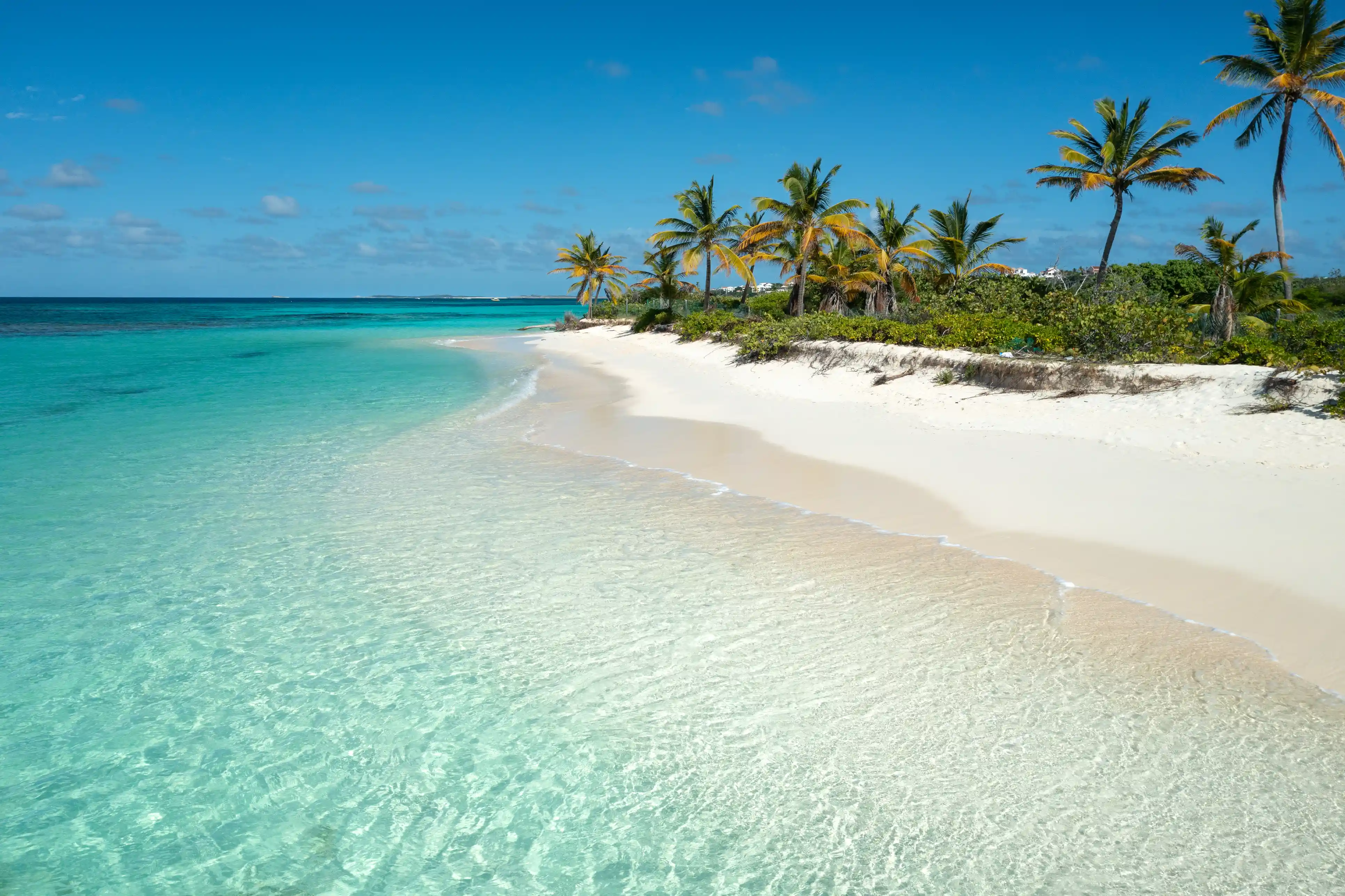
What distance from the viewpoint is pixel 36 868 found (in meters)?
3.78

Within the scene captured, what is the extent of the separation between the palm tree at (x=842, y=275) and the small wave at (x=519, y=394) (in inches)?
522

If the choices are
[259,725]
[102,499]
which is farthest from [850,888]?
[102,499]

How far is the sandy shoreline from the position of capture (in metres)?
6.66

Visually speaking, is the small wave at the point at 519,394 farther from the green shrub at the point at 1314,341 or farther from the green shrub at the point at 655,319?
the green shrub at the point at 655,319

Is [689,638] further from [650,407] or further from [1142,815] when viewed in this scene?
[650,407]

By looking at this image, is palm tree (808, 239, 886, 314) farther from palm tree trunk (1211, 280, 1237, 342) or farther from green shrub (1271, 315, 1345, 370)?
green shrub (1271, 315, 1345, 370)

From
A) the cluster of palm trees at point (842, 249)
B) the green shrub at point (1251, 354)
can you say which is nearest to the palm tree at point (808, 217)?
the cluster of palm trees at point (842, 249)

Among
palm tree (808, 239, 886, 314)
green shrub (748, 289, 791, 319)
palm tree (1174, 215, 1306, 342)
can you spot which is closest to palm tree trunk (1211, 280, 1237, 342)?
palm tree (1174, 215, 1306, 342)

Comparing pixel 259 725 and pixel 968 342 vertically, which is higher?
pixel 968 342

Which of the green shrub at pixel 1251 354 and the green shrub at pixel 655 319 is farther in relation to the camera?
the green shrub at pixel 655 319

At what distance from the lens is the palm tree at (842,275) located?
1247 inches

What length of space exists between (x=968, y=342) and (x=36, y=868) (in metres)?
17.8

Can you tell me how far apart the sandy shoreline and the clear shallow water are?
2.54ft

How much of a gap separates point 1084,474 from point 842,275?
78.6 ft
